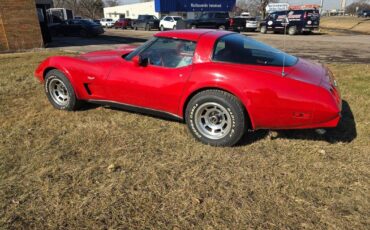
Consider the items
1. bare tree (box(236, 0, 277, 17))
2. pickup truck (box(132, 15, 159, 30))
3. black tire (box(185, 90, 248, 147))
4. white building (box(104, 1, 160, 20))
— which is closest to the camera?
black tire (box(185, 90, 248, 147))

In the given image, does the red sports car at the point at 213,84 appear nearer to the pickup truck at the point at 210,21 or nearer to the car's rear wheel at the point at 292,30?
the car's rear wheel at the point at 292,30

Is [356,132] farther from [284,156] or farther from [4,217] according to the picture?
[4,217]

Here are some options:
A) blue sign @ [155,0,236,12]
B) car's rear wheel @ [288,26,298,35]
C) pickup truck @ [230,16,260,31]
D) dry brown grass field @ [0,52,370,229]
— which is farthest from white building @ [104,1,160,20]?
dry brown grass field @ [0,52,370,229]

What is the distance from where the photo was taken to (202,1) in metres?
46.8

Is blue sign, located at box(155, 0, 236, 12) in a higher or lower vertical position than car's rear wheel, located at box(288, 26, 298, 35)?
higher

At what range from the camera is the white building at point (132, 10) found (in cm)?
4922

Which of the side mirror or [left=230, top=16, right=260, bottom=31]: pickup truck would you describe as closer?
the side mirror

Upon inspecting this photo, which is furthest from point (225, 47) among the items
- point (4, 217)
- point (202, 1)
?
point (202, 1)

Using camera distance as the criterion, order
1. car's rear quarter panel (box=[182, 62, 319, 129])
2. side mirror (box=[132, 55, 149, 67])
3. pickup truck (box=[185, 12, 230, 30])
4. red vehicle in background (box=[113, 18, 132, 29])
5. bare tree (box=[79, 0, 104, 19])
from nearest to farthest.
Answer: car's rear quarter panel (box=[182, 62, 319, 129]) → side mirror (box=[132, 55, 149, 67]) → pickup truck (box=[185, 12, 230, 30]) → red vehicle in background (box=[113, 18, 132, 29]) → bare tree (box=[79, 0, 104, 19])

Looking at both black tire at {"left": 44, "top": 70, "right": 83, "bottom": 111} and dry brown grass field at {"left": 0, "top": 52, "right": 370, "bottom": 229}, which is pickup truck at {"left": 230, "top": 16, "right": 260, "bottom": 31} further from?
dry brown grass field at {"left": 0, "top": 52, "right": 370, "bottom": 229}

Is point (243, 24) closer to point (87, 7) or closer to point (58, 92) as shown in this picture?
point (58, 92)

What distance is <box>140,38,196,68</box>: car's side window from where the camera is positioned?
3965mm

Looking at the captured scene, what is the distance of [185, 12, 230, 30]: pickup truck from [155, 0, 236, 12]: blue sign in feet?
67.2

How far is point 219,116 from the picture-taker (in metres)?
3.80
